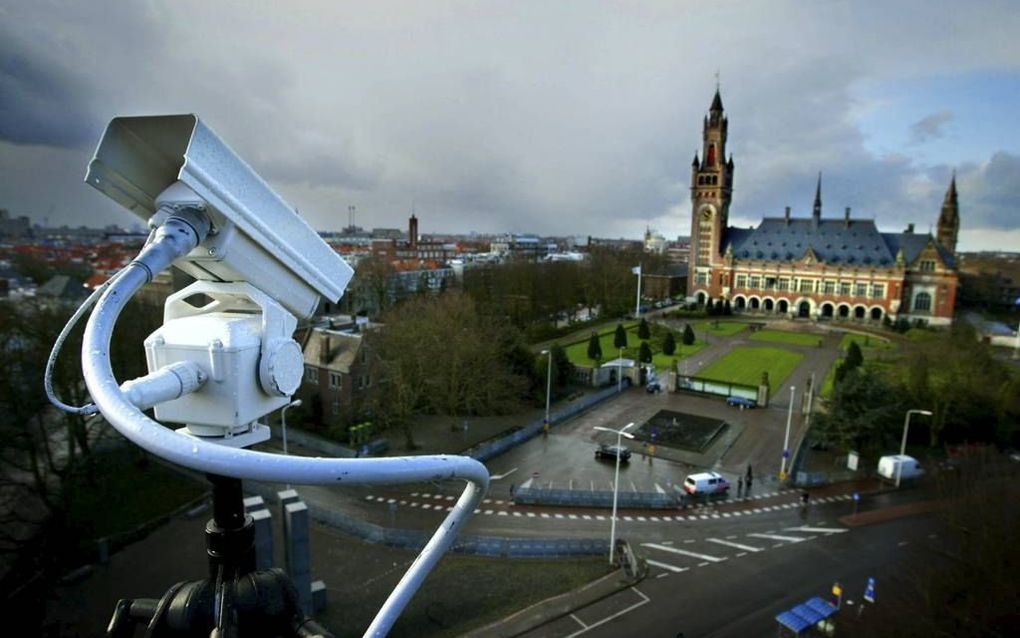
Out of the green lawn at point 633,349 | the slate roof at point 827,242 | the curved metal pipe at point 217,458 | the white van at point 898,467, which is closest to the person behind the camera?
the curved metal pipe at point 217,458

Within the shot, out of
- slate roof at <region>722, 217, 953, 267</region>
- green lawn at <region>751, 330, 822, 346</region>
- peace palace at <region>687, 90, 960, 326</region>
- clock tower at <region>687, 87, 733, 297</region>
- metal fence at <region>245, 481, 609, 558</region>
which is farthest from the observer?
clock tower at <region>687, 87, 733, 297</region>

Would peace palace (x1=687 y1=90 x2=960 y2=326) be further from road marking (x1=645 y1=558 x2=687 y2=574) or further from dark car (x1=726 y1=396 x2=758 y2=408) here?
road marking (x1=645 y1=558 x2=687 y2=574)

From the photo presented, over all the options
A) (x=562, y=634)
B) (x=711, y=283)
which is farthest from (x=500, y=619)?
(x=711, y=283)

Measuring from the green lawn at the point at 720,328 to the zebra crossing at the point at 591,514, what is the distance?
124 feet

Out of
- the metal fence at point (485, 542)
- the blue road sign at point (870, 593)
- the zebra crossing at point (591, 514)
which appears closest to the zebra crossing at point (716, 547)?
the zebra crossing at point (591, 514)

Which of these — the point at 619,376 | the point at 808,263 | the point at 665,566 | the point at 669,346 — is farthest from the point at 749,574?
the point at 808,263

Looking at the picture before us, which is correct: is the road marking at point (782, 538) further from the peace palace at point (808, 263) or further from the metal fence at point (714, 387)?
the peace palace at point (808, 263)

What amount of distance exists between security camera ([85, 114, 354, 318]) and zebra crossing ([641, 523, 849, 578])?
659 inches

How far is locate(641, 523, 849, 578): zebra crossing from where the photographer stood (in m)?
17.6

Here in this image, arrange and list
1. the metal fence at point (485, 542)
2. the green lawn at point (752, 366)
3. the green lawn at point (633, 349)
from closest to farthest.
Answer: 1. the metal fence at point (485, 542)
2. the green lawn at point (752, 366)
3. the green lawn at point (633, 349)

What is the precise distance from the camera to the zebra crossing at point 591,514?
808 inches

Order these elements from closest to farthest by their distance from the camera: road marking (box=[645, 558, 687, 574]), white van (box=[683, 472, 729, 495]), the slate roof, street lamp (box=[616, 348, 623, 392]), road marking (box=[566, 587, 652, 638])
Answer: road marking (box=[566, 587, 652, 638]) → road marking (box=[645, 558, 687, 574]) → white van (box=[683, 472, 729, 495]) → street lamp (box=[616, 348, 623, 392]) → the slate roof

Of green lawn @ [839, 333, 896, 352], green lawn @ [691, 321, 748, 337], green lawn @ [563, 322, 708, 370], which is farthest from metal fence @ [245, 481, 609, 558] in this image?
green lawn @ [691, 321, 748, 337]

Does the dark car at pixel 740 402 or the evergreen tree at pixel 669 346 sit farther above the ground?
the evergreen tree at pixel 669 346
